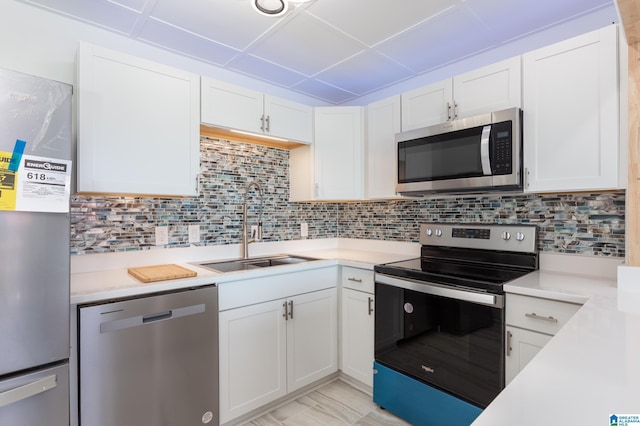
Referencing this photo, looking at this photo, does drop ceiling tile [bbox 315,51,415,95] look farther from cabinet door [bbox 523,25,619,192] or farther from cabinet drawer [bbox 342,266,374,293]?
cabinet drawer [bbox 342,266,374,293]

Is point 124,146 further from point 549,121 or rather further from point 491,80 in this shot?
point 549,121

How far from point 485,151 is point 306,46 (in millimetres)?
1286

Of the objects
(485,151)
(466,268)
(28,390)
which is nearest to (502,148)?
(485,151)

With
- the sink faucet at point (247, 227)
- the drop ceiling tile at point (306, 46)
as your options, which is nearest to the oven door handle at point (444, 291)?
the sink faucet at point (247, 227)

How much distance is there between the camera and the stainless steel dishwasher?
1.41 meters

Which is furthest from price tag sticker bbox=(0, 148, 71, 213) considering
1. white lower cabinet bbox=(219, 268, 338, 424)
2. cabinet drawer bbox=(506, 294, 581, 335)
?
cabinet drawer bbox=(506, 294, 581, 335)

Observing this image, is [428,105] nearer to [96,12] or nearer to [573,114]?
[573,114]

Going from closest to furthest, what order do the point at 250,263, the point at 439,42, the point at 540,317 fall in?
the point at 540,317 → the point at 439,42 → the point at 250,263

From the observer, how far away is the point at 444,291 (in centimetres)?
175

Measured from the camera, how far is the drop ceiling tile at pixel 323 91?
2.77m

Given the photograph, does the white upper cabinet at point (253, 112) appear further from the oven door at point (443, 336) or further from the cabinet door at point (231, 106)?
the oven door at point (443, 336)

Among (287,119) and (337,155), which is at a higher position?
(287,119)

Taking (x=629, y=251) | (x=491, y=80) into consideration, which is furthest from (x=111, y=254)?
(x=629, y=251)

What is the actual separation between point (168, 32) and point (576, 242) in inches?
105
